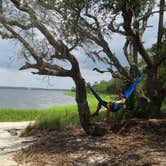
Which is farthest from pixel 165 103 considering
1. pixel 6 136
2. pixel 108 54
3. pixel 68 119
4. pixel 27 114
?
pixel 27 114

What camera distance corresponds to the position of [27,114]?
22.1 m

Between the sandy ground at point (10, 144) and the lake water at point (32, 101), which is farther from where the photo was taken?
the lake water at point (32, 101)

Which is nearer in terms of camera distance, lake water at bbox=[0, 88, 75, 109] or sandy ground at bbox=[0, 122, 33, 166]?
sandy ground at bbox=[0, 122, 33, 166]

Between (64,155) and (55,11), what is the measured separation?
327cm

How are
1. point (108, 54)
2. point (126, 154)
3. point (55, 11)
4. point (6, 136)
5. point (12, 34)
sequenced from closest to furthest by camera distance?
point (126, 154)
point (55, 11)
point (12, 34)
point (108, 54)
point (6, 136)

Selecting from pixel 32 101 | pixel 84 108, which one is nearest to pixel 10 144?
pixel 84 108

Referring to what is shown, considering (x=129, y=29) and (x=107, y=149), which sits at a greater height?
(x=129, y=29)

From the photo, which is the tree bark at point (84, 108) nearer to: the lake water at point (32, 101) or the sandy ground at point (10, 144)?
the sandy ground at point (10, 144)

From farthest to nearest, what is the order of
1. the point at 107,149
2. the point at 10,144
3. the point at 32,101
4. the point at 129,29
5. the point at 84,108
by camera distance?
the point at 32,101 → the point at 10,144 → the point at 84,108 → the point at 129,29 → the point at 107,149

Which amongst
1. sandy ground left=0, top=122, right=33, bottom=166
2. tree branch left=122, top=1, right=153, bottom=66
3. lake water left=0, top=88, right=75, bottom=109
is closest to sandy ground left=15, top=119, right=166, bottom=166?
sandy ground left=0, top=122, right=33, bottom=166

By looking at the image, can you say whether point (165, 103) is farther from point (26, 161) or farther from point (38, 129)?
point (26, 161)

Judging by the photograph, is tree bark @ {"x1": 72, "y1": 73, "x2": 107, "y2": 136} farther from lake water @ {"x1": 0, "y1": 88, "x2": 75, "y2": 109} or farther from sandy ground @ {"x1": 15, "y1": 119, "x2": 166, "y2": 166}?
lake water @ {"x1": 0, "y1": 88, "x2": 75, "y2": 109}

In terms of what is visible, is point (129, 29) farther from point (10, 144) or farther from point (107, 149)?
point (10, 144)

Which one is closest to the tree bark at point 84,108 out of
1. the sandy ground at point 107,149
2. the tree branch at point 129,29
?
the sandy ground at point 107,149
